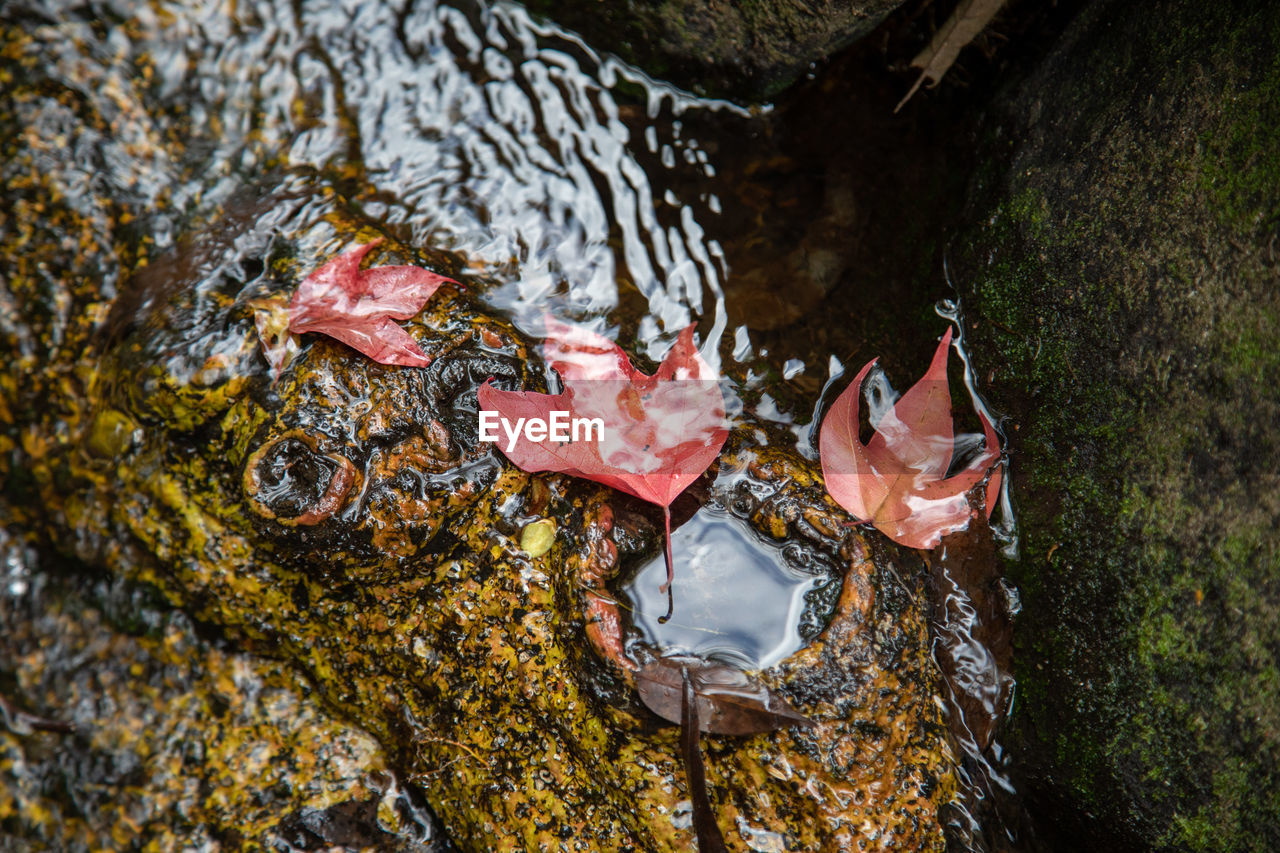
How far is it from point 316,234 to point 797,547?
163 centimetres

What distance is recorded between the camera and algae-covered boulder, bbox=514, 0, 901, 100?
7.17ft

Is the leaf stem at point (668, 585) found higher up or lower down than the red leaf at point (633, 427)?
lower down

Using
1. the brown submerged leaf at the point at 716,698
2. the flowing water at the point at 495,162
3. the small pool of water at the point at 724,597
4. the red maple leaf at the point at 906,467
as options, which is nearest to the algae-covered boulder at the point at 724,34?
the flowing water at the point at 495,162

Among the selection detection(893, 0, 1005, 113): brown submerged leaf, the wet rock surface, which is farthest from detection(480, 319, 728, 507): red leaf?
detection(893, 0, 1005, 113): brown submerged leaf

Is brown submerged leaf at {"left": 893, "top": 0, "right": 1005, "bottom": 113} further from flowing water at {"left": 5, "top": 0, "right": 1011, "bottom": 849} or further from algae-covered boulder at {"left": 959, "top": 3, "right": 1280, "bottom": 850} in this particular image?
flowing water at {"left": 5, "top": 0, "right": 1011, "bottom": 849}

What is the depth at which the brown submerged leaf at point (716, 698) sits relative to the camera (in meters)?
1.73

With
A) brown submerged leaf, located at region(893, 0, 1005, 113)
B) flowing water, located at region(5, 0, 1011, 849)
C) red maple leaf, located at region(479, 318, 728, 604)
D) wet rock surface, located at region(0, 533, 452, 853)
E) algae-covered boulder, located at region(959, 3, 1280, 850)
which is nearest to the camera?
algae-covered boulder, located at region(959, 3, 1280, 850)

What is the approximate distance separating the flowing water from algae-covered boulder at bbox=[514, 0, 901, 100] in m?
0.06

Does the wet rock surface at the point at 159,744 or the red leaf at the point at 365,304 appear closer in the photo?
the red leaf at the point at 365,304

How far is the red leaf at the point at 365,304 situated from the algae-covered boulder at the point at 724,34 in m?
1.09

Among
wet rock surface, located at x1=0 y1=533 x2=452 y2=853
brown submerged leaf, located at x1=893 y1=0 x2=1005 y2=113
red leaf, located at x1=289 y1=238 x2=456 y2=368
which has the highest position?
brown submerged leaf, located at x1=893 y1=0 x2=1005 y2=113

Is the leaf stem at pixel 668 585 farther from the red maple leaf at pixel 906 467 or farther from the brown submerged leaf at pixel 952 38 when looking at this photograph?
the brown submerged leaf at pixel 952 38

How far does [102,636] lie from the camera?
2.18 metres

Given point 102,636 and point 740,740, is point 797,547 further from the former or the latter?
point 102,636
